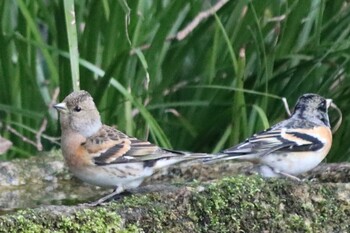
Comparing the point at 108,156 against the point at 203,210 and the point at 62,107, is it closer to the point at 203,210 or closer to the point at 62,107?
the point at 62,107

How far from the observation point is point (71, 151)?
147 inches

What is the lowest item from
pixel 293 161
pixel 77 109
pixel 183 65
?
pixel 293 161

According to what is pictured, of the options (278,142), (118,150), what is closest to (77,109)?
(118,150)

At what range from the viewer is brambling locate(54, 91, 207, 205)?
368 centimetres

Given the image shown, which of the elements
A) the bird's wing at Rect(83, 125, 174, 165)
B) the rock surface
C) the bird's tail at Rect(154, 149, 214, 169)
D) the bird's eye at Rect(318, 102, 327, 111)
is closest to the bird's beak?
the bird's wing at Rect(83, 125, 174, 165)

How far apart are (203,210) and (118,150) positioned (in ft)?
2.18

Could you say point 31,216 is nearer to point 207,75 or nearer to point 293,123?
point 293,123

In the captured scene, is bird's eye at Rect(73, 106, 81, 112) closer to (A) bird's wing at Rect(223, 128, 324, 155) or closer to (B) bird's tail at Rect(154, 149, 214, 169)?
(B) bird's tail at Rect(154, 149, 214, 169)

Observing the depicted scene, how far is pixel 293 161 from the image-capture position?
4.07 meters


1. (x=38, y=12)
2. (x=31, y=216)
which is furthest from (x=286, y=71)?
(x=31, y=216)

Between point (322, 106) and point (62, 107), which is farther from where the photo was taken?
point (322, 106)

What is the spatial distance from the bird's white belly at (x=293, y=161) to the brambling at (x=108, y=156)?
0.47m

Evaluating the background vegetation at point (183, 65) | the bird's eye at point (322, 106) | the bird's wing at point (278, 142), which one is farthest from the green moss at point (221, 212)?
the background vegetation at point (183, 65)

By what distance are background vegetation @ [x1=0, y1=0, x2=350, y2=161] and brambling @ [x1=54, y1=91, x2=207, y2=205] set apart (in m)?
1.10
